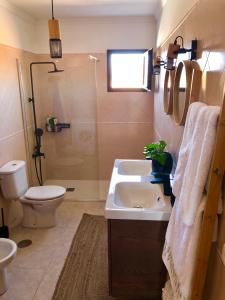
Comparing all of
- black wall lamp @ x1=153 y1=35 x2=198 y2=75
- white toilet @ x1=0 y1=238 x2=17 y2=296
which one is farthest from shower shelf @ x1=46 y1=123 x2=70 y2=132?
black wall lamp @ x1=153 y1=35 x2=198 y2=75

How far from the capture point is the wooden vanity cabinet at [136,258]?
1567 mm

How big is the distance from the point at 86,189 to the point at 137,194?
77.5 inches

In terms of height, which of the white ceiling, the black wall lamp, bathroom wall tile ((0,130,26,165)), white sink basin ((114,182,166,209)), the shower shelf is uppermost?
the white ceiling

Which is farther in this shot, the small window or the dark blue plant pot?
the small window

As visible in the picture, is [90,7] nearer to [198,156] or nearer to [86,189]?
[86,189]

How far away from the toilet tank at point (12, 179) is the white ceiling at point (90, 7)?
69.3 inches

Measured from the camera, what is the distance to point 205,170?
3.07 ft

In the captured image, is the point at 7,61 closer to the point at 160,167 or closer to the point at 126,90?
the point at 126,90

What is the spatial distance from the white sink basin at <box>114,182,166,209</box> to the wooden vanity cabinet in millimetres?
288

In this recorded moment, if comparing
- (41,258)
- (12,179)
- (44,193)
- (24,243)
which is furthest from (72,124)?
(41,258)

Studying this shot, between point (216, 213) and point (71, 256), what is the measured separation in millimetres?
1854

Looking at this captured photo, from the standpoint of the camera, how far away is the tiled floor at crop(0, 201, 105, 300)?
79.3 inches

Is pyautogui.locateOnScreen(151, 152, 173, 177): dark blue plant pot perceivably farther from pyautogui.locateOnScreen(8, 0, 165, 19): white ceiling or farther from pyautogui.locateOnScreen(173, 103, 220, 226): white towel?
pyautogui.locateOnScreen(8, 0, 165, 19): white ceiling

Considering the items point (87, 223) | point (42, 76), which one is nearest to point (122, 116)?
point (42, 76)
